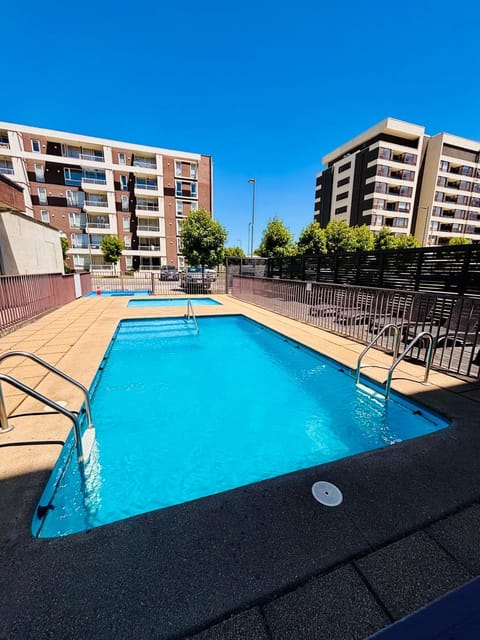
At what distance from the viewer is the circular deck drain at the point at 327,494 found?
197 cm

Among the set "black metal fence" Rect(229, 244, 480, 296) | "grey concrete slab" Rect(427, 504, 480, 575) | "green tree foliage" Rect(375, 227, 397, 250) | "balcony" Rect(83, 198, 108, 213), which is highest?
"balcony" Rect(83, 198, 108, 213)

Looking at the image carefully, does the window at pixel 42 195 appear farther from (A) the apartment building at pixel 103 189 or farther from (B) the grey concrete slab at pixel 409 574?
(B) the grey concrete slab at pixel 409 574

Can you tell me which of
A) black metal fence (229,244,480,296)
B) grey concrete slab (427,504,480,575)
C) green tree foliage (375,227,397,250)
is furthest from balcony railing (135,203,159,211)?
grey concrete slab (427,504,480,575)

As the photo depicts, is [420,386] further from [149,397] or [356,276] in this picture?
[356,276]

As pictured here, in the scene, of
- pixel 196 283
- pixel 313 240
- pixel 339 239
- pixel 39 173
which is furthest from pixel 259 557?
pixel 39 173

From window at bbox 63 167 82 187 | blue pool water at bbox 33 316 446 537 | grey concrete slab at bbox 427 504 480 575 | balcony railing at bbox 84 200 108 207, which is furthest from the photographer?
balcony railing at bbox 84 200 108 207

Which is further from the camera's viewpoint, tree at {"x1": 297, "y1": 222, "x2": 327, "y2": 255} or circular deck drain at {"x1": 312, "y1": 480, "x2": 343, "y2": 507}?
tree at {"x1": 297, "y1": 222, "x2": 327, "y2": 255}

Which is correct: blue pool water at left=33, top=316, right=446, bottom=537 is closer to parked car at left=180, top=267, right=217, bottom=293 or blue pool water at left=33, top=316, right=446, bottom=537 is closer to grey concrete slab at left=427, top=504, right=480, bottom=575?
grey concrete slab at left=427, top=504, right=480, bottom=575

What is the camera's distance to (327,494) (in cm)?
205

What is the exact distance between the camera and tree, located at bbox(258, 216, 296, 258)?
2047 centimetres

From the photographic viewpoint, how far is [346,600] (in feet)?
4.35

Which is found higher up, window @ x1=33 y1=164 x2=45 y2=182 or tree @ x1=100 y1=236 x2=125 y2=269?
window @ x1=33 y1=164 x2=45 y2=182

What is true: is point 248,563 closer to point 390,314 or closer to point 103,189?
point 390,314

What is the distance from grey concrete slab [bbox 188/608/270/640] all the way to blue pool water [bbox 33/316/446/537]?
4.86ft
